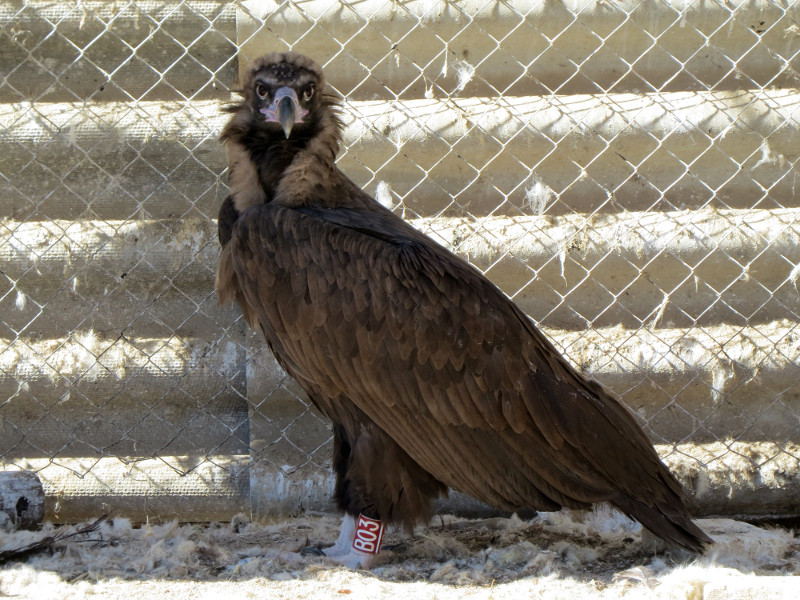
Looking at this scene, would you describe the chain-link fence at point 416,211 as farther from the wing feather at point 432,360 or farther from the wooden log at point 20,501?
the wing feather at point 432,360

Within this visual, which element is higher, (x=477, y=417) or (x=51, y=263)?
(x=51, y=263)

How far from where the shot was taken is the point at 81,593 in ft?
8.42

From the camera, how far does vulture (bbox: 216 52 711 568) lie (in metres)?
2.91

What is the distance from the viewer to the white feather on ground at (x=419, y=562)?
8.70 ft

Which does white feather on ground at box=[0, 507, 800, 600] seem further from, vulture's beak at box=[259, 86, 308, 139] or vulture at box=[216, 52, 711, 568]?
vulture's beak at box=[259, 86, 308, 139]

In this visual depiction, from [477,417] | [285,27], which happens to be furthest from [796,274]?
[285,27]

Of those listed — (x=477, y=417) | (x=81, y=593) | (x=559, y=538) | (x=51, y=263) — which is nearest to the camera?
(x=81, y=593)

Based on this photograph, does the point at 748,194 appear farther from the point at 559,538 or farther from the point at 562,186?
the point at 559,538

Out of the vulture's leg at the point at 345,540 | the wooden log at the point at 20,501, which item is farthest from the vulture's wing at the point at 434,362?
the wooden log at the point at 20,501

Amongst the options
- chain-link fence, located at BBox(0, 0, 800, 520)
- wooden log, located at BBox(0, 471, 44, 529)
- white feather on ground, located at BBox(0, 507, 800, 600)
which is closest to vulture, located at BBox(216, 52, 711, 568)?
white feather on ground, located at BBox(0, 507, 800, 600)

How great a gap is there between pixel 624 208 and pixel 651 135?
35cm

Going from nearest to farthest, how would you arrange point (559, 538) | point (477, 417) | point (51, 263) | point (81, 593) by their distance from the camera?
point (81, 593)
point (477, 417)
point (559, 538)
point (51, 263)

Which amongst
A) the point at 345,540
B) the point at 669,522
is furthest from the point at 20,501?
the point at 669,522

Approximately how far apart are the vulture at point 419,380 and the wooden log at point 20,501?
3.79 feet
